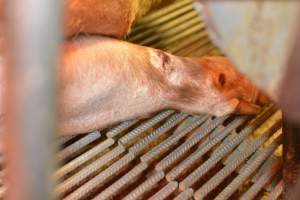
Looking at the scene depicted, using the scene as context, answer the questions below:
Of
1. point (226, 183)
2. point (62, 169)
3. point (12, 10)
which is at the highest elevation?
point (12, 10)

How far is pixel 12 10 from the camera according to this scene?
16.7 inches

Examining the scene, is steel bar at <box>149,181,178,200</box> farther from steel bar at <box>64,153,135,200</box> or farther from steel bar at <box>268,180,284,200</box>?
steel bar at <box>268,180,284,200</box>

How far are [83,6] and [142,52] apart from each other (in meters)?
0.27

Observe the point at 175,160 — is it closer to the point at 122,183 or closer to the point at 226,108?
the point at 122,183

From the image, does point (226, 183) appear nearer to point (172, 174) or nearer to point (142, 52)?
point (172, 174)

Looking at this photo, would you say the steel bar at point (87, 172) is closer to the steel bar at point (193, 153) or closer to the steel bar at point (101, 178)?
the steel bar at point (101, 178)

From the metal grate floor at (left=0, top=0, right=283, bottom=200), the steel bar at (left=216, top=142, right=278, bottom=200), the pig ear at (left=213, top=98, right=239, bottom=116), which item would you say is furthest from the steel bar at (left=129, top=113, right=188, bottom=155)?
the steel bar at (left=216, top=142, right=278, bottom=200)

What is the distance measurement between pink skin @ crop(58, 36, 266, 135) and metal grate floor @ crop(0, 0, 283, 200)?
43mm

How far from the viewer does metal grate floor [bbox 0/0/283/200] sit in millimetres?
1273

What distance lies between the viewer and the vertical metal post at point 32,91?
0.42m

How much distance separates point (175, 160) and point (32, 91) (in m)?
0.97

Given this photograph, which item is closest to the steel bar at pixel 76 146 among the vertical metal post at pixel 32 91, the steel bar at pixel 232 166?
the steel bar at pixel 232 166

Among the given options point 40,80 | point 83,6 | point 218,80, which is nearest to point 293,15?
point 40,80

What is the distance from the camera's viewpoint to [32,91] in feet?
1.40
